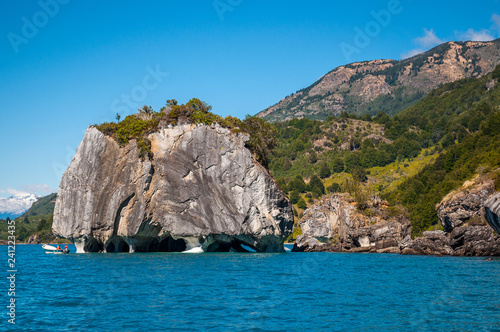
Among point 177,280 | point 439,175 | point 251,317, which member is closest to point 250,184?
point 177,280

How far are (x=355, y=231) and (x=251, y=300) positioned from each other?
60776 millimetres

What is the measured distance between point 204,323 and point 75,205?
1999 inches

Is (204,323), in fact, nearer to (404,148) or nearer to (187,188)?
(187,188)

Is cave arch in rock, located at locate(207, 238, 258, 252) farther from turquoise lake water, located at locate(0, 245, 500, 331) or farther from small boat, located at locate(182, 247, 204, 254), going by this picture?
turquoise lake water, located at locate(0, 245, 500, 331)

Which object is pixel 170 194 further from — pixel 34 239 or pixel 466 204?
pixel 34 239

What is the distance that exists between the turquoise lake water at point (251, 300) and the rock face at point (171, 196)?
2344 cm

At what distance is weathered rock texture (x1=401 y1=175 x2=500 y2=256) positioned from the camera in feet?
206

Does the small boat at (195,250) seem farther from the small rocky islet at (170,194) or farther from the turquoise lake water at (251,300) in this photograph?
the turquoise lake water at (251,300)

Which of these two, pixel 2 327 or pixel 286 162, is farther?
pixel 286 162

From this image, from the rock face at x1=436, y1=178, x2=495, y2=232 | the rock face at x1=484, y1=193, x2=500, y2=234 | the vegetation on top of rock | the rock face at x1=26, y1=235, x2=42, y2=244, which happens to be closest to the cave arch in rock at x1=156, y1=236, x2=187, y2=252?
the vegetation on top of rock

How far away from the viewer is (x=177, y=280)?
34.3m

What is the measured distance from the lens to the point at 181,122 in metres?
70.9

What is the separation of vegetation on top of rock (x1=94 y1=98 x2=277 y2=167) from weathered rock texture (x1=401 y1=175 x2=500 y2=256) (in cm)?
2753

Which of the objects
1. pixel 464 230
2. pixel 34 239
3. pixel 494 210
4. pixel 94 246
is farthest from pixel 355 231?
pixel 34 239
